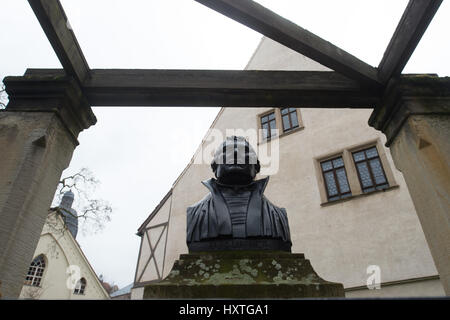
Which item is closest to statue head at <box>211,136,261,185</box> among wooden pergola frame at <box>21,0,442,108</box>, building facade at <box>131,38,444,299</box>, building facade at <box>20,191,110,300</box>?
wooden pergola frame at <box>21,0,442,108</box>

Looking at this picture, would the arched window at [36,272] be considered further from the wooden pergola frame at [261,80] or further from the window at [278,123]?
the wooden pergola frame at [261,80]

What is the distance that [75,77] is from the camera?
2258mm

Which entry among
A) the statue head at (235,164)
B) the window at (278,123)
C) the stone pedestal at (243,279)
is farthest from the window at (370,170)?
the stone pedestal at (243,279)

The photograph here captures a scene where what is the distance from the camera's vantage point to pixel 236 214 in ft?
7.52

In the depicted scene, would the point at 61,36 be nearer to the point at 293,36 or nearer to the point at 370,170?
the point at 293,36

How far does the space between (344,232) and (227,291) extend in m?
6.57

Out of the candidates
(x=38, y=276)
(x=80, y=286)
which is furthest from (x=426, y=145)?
(x=80, y=286)

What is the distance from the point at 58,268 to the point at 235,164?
2150cm

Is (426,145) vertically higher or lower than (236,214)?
higher

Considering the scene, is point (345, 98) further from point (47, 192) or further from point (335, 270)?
point (335, 270)

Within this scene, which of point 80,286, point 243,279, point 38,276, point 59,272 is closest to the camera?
point 243,279

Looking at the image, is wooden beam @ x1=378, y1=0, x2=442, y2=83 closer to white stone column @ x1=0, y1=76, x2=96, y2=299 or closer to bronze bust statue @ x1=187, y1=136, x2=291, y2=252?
bronze bust statue @ x1=187, y1=136, x2=291, y2=252
